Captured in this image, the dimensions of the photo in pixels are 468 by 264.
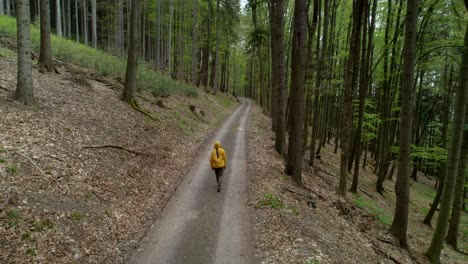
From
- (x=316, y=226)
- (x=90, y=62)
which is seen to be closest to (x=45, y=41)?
(x=90, y=62)

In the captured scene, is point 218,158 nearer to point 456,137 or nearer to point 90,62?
point 456,137

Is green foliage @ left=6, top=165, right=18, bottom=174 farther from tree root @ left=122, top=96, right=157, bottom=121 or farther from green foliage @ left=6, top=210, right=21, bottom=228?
tree root @ left=122, top=96, right=157, bottom=121

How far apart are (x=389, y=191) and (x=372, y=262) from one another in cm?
1346

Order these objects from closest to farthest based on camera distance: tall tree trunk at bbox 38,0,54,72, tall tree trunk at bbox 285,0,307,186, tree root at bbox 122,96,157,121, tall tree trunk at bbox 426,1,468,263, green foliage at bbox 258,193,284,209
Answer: tall tree trunk at bbox 426,1,468,263 → green foliage at bbox 258,193,284,209 → tall tree trunk at bbox 285,0,307,186 → tall tree trunk at bbox 38,0,54,72 → tree root at bbox 122,96,157,121

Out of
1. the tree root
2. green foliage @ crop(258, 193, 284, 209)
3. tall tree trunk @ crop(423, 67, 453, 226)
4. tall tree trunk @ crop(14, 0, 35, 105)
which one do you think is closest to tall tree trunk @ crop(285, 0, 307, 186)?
green foliage @ crop(258, 193, 284, 209)

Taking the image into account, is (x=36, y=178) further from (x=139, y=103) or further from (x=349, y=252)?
(x=139, y=103)

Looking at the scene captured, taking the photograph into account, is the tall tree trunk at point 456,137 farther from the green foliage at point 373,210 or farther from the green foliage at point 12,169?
the green foliage at point 12,169

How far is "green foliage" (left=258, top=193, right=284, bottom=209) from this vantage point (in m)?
8.41

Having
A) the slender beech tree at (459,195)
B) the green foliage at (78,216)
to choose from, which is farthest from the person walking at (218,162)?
the slender beech tree at (459,195)

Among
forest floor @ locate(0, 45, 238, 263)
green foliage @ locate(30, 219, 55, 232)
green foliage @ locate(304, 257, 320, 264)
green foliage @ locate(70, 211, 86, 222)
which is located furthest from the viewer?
green foliage @ locate(70, 211, 86, 222)

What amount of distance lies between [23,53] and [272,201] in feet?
29.6

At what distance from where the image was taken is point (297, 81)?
10430mm

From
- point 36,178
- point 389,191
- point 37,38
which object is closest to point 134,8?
point 37,38

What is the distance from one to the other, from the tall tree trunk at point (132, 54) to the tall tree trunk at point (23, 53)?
5.39 metres
